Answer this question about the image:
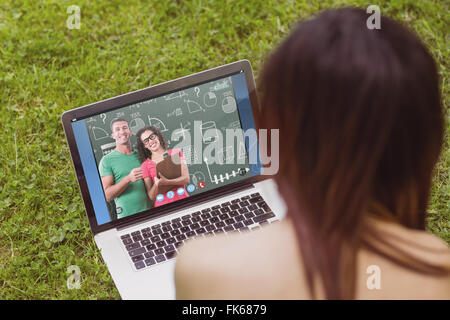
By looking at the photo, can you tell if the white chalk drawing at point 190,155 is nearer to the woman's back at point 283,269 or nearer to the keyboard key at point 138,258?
the keyboard key at point 138,258

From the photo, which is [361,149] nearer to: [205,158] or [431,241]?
[431,241]

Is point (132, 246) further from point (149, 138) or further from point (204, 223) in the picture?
point (149, 138)

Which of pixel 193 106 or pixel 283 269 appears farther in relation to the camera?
pixel 193 106

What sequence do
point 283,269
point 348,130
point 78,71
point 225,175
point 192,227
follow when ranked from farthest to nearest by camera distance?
point 78,71 < point 225,175 < point 192,227 < point 283,269 < point 348,130

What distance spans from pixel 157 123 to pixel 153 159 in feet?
0.48

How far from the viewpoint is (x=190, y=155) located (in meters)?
2.03

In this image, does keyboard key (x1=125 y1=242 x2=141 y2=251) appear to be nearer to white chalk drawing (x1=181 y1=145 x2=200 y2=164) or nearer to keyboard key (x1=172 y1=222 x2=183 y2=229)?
keyboard key (x1=172 y1=222 x2=183 y2=229)

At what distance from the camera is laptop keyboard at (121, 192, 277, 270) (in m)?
1.88

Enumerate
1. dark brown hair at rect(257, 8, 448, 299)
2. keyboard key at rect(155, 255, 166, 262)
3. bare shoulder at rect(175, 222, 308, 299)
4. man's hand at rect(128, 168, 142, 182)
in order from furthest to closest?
1. man's hand at rect(128, 168, 142, 182)
2. keyboard key at rect(155, 255, 166, 262)
3. bare shoulder at rect(175, 222, 308, 299)
4. dark brown hair at rect(257, 8, 448, 299)

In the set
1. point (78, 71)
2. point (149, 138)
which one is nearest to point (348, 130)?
point (149, 138)

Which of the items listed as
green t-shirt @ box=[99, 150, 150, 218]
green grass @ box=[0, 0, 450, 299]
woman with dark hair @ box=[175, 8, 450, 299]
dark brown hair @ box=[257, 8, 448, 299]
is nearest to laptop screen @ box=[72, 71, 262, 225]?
green t-shirt @ box=[99, 150, 150, 218]
